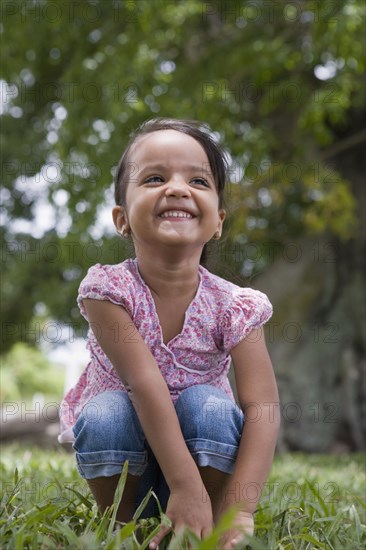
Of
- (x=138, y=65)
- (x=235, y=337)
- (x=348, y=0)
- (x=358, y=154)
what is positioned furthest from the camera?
(x=358, y=154)

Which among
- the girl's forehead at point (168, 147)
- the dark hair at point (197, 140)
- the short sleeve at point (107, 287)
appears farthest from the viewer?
the dark hair at point (197, 140)

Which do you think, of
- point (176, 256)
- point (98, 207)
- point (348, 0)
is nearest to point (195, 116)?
point (98, 207)

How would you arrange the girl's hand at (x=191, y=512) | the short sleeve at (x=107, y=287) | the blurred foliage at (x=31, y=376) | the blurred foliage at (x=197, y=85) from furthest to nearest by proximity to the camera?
the blurred foliage at (x=31, y=376) < the blurred foliage at (x=197, y=85) < the short sleeve at (x=107, y=287) < the girl's hand at (x=191, y=512)

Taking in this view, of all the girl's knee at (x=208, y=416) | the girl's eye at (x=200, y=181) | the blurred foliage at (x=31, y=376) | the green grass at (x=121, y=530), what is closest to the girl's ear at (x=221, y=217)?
the girl's eye at (x=200, y=181)

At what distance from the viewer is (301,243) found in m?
7.64

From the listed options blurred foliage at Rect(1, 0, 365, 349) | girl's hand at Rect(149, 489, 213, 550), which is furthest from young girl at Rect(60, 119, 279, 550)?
blurred foliage at Rect(1, 0, 365, 349)

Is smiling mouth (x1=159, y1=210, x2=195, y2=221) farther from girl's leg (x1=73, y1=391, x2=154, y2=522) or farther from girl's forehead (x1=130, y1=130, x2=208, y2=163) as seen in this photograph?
girl's leg (x1=73, y1=391, x2=154, y2=522)

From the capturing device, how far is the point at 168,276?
1.99 meters

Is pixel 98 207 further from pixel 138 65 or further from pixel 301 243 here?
pixel 301 243

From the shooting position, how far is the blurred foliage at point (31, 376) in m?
28.4

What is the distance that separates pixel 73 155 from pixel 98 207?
0.73 m

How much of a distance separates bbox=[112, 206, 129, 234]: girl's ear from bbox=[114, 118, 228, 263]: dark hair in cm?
2

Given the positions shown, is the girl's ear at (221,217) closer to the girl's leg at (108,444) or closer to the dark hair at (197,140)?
the dark hair at (197,140)

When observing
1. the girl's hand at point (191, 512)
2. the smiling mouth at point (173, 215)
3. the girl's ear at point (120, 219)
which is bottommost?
the girl's hand at point (191, 512)
